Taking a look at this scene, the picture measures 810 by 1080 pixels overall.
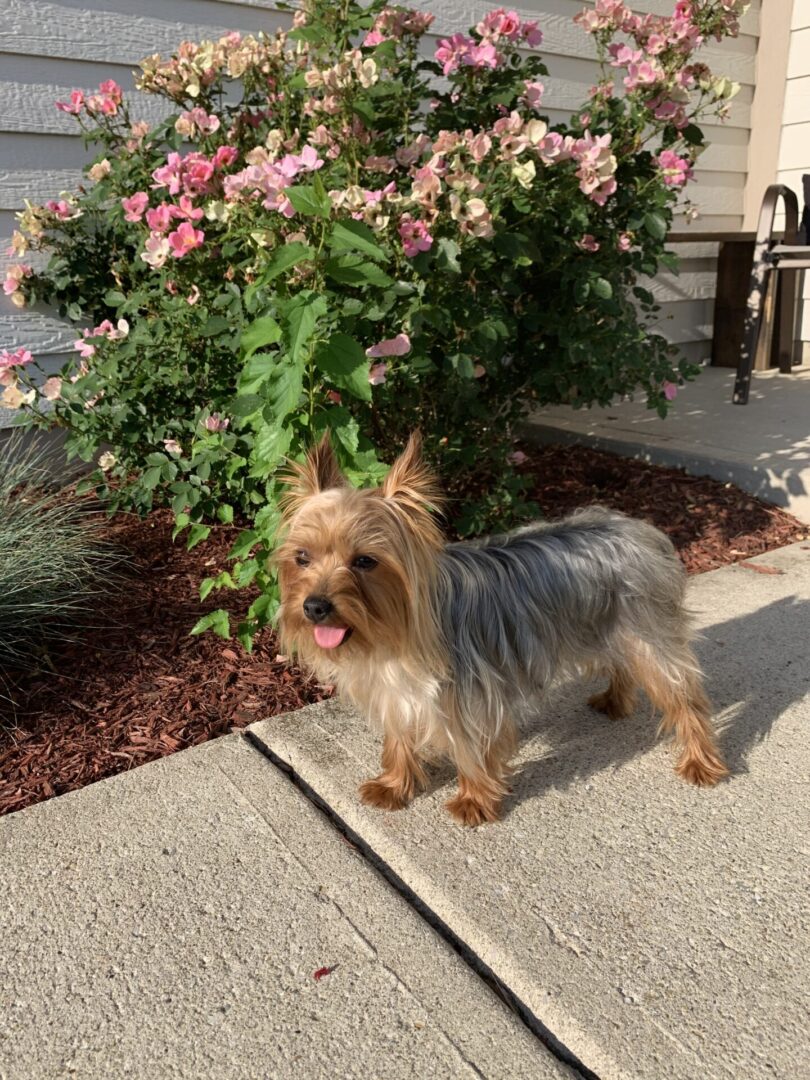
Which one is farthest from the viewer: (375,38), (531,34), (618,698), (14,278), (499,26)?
(14,278)

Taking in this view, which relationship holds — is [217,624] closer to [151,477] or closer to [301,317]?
[151,477]

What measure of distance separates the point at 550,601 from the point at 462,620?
0.32 meters

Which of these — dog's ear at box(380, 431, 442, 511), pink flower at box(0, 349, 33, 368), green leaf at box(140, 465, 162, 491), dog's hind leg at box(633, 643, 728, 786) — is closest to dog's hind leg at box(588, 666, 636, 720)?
dog's hind leg at box(633, 643, 728, 786)

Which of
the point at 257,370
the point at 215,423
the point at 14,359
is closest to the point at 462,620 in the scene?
the point at 257,370

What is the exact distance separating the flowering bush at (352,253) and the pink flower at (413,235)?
0.03 ft

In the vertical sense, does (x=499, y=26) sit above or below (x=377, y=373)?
above

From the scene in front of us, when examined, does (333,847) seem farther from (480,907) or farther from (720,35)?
(720,35)

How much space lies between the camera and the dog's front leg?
2797 millimetres

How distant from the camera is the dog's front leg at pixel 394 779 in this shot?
280 centimetres

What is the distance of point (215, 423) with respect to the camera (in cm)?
375

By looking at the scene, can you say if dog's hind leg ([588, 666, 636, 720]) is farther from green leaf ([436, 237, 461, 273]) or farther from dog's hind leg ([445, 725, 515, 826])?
green leaf ([436, 237, 461, 273])

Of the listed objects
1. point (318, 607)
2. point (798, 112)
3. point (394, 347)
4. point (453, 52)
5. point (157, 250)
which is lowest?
point (318, 607)

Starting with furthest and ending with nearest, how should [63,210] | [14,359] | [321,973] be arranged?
[63,210] < [14,359] < [321,973]

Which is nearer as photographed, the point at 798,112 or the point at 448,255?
the point at 448,255
